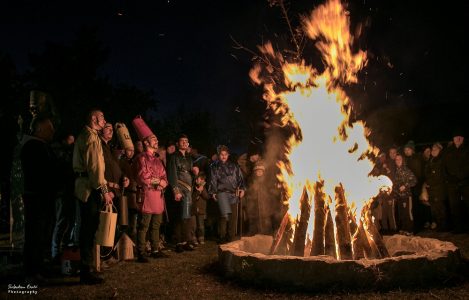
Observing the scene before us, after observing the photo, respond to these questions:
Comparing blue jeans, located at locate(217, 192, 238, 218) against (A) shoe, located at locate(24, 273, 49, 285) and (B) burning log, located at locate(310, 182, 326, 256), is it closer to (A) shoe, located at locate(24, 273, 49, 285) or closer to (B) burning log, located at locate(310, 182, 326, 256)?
(B) burning log, located at locate(310, 182, 326, 256)

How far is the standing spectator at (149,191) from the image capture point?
23.5ft

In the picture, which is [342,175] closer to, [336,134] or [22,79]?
[336,134]

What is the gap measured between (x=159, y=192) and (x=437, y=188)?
6.89 m

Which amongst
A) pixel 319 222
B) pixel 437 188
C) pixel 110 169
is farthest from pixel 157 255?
pixel 437 188

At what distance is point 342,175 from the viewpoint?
686 centimetres

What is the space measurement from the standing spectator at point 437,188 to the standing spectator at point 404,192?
0.40 m

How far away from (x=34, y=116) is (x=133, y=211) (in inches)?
102

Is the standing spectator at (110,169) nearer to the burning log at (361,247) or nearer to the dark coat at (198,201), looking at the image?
the dark coat at (198,201)

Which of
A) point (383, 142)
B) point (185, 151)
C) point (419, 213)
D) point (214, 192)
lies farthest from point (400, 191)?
point (383, 142)

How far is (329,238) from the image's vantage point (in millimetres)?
6285

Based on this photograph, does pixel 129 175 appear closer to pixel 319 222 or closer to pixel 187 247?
pixel 187 247

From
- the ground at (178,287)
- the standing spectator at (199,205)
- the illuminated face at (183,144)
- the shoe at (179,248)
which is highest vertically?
the illuminated face at (183,144)

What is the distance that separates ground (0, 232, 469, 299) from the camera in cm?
479

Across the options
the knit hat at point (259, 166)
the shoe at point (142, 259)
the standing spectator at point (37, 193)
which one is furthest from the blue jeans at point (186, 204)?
the standing spectator at point (37, 193)
